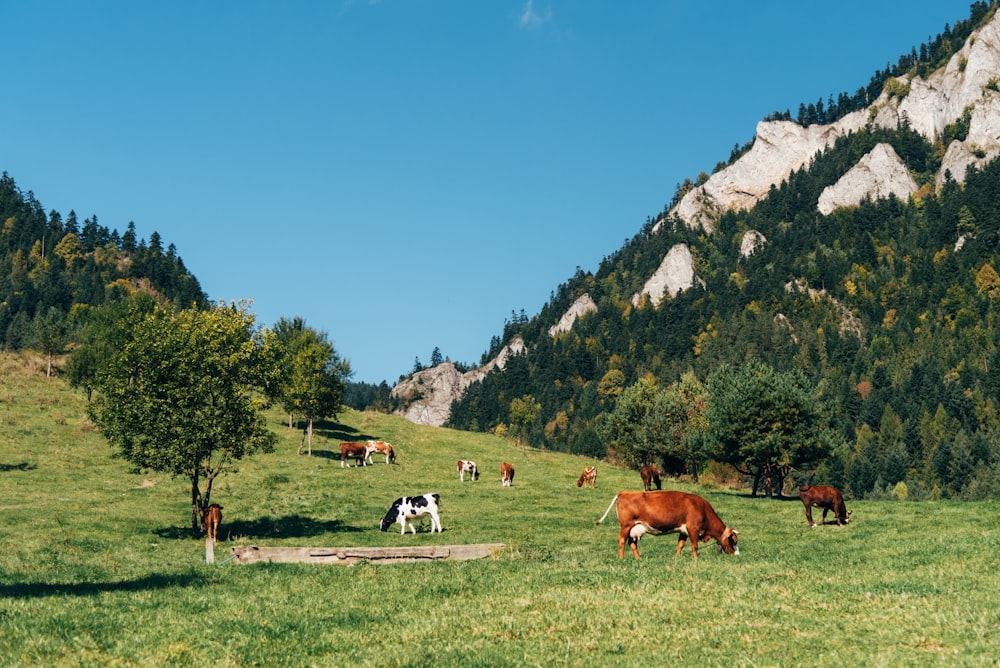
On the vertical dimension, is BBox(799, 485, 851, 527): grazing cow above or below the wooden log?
above

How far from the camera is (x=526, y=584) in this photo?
60.2 ft

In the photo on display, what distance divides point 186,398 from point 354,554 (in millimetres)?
16105

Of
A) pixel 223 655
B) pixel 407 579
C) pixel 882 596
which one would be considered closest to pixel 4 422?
pixel 407 579

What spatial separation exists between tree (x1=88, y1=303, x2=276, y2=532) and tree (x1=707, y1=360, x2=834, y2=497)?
3136 centimetres

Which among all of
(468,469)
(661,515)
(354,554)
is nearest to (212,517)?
(354,554)

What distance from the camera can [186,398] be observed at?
36.8 meters

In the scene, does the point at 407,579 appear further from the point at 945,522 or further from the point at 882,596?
the point at 945,522

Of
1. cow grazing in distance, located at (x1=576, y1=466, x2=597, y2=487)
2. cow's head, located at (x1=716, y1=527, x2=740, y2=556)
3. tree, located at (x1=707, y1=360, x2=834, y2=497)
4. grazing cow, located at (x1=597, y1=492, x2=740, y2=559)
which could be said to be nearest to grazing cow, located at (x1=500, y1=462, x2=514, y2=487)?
cow grazing in distance, located at (x1=576, y1=466, x2=597, y2=487)

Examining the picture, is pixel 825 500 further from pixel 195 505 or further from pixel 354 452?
pixel 354 452

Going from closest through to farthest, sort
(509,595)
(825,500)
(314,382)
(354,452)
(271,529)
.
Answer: (509,595), (825,500), (271,529), (354,452), (314,382)

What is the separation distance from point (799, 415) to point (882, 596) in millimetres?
39858

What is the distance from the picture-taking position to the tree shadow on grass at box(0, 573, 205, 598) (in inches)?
741

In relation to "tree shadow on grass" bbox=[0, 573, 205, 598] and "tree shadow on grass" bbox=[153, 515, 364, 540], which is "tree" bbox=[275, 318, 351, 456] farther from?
"tree shadow on grass" bbox=[0, 573, 205, 598]

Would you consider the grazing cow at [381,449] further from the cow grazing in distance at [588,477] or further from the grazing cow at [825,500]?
the grazing cow at [825,500]
